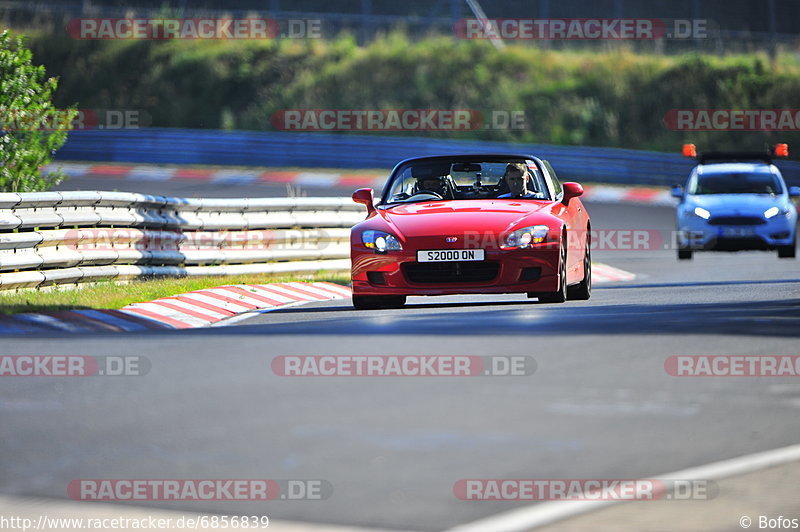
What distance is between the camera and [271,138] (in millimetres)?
37188

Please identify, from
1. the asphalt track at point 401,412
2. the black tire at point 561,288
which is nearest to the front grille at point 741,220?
the black tire at point 561,288

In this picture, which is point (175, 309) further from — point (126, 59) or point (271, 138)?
point (126, 59)

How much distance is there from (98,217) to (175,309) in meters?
2.07

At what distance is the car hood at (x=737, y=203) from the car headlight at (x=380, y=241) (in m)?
8.68

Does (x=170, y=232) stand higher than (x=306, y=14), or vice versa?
(x=306, y=14)

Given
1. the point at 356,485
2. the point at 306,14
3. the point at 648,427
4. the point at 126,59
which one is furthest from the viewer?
the point at 126,59

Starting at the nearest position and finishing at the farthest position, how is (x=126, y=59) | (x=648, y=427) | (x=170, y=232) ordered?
(x=648, y=427) < (x=170, y=232) < (x=126, y=59)

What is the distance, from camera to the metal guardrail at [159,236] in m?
14.7

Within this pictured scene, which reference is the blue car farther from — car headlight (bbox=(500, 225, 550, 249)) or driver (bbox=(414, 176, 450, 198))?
car headlight (bbox=(500, 225, 550, 249))

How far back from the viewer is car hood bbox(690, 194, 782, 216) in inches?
816

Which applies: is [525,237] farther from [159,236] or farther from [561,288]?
[159,236]

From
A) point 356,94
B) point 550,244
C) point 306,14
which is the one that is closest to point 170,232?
point 550,244

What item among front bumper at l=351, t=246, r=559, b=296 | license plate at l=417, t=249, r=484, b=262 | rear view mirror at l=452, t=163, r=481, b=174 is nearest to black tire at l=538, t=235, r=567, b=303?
front bumper at l=351, t=246, r=559, b=296

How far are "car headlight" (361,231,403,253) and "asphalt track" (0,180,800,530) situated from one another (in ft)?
2.29
